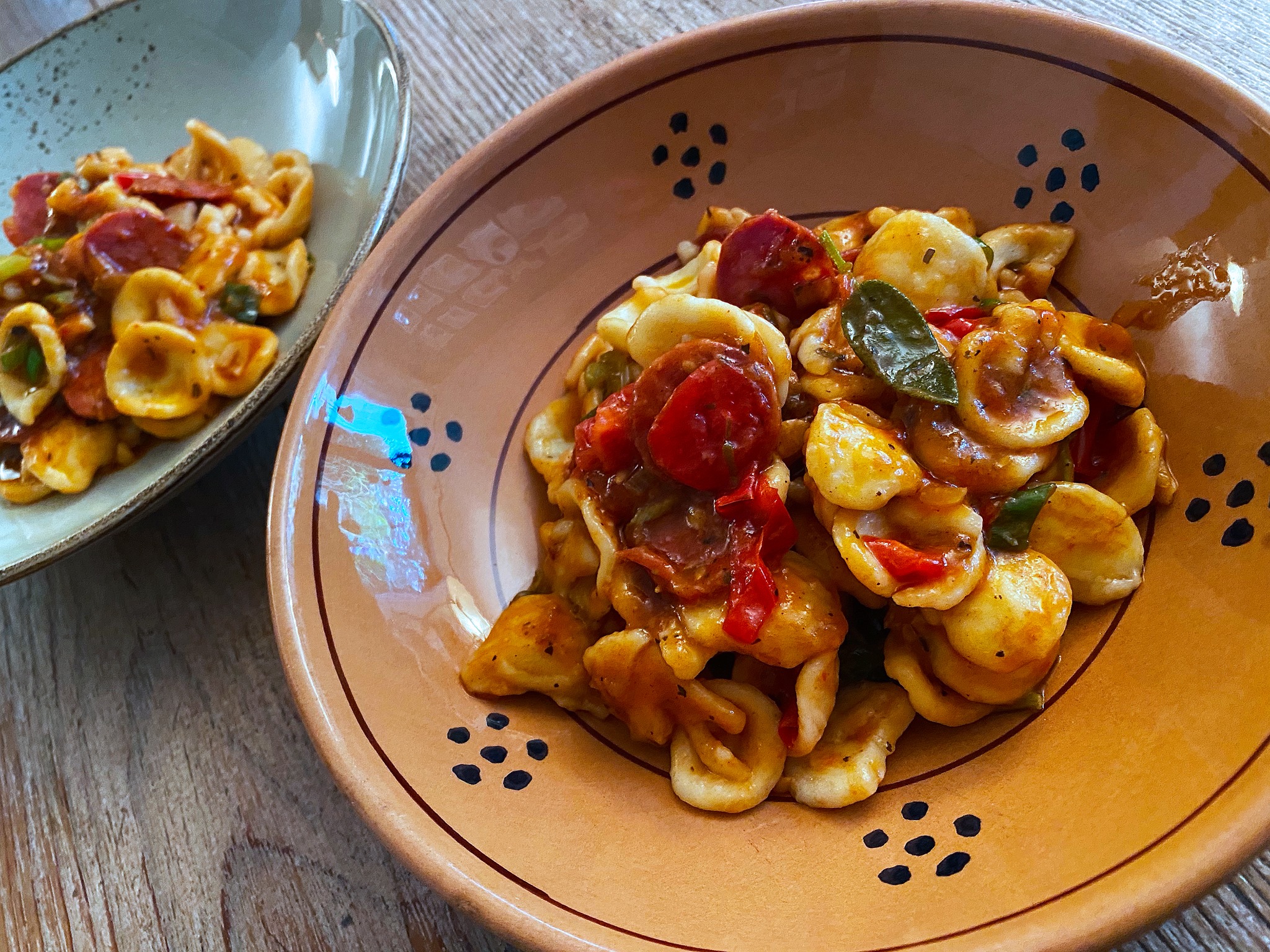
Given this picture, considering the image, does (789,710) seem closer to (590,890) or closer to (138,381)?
(590,890)

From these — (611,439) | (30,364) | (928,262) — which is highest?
(928,262)

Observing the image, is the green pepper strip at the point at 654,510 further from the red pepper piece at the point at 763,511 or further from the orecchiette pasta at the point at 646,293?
the orecchiette pasta at the point at 646,293

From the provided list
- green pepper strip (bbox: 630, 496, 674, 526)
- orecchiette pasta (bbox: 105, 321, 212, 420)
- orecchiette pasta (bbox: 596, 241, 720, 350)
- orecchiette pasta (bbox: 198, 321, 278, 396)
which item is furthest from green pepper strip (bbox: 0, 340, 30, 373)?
green pepper strip (bbox: 630, 496, 674, 526)

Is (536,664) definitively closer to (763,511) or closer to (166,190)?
(763,511)

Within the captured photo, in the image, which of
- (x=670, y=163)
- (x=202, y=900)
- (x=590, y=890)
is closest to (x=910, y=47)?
(x=670, y=163)

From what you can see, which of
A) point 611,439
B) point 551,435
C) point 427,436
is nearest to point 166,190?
point 427,436

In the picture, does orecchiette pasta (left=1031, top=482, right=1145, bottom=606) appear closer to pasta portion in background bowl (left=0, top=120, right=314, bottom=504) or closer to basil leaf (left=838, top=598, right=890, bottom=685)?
basil leaf (left=838, top=598, right=890, bottom=685)
